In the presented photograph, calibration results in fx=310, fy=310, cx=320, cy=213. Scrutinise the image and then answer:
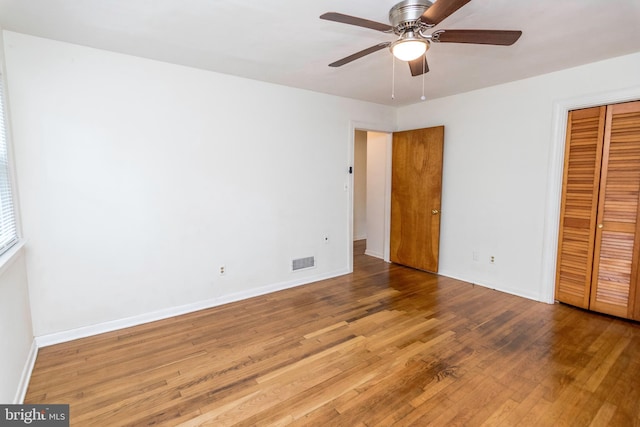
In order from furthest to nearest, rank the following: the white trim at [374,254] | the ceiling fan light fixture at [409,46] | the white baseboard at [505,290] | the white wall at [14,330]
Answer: the white trim at [374,254] < the white baseboard at [505,290] < the ceiling fan light fixture at [409,46] < the white wall at [14,330]

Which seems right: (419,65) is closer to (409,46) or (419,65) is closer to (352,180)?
(409,46)

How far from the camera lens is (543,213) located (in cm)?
348

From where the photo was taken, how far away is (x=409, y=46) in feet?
6.19

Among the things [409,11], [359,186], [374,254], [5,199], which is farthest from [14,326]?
[359,186]

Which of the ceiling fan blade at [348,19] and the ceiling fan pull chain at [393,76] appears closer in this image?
the ceiling fan blade at [348,19]

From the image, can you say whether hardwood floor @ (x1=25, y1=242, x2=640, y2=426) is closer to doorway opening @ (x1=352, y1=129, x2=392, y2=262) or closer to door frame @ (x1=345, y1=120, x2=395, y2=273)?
door frame @ (x1=345, y1=120, x2=395, y2=273)

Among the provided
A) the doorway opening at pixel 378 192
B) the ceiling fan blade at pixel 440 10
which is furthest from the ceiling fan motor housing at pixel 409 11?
the doorway opening at pixel 378 192

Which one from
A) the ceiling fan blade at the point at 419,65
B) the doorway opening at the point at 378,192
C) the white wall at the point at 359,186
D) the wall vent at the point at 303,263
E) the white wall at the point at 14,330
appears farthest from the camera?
the white wall at the point at 359,186

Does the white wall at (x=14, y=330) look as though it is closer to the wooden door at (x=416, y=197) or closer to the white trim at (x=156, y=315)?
the white trim at (x=156, y=315)

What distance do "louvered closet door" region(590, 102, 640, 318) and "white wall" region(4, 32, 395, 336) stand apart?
2.98 m

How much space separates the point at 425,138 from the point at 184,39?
3288 mm

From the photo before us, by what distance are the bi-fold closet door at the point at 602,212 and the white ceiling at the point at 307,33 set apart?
2.16 feet

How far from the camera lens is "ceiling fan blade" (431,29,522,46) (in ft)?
5.84

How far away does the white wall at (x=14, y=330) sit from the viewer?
175cm
